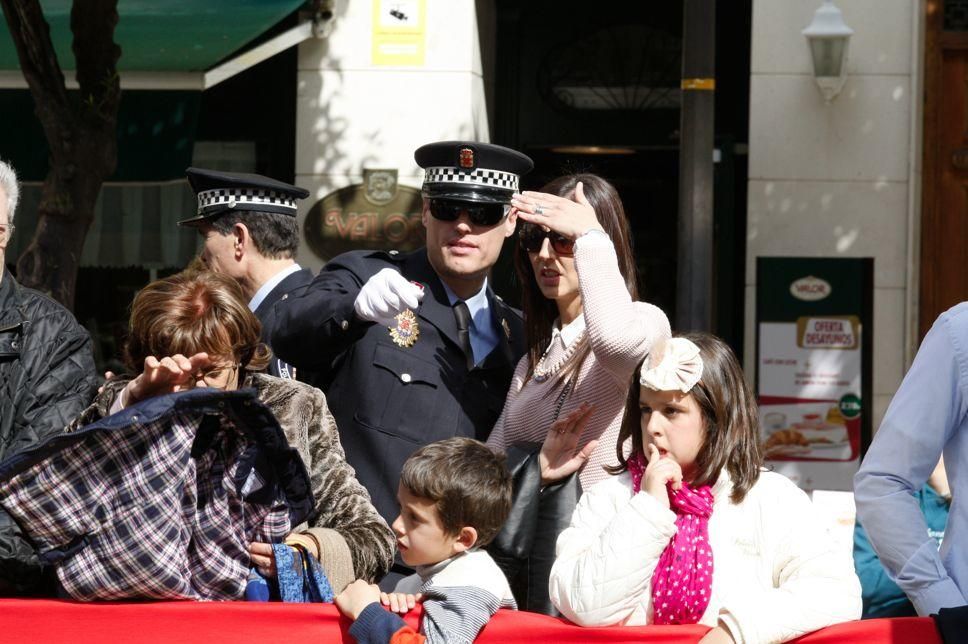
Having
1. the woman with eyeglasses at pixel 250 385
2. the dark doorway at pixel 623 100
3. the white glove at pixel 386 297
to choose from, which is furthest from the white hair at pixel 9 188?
the dark doorway at pixel 623 100

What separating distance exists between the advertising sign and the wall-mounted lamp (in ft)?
3.71

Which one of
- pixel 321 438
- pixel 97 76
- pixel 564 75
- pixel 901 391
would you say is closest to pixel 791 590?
pixel 901 391

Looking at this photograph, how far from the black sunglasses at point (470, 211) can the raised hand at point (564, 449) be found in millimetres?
725

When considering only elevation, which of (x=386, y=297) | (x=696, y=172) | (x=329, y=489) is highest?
(x=696, y=172)

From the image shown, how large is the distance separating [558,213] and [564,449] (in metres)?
0.63

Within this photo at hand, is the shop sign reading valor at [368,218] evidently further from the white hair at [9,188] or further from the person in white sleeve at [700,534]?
the person in white sleeve at [700,534]

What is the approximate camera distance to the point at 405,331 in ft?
13.9

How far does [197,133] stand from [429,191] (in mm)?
6014

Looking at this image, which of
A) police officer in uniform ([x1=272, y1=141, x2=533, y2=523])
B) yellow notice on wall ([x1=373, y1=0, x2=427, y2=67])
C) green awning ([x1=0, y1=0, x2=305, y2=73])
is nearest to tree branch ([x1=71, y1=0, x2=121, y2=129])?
green awning ([x1=0, y1=0, x2=305, y2=73])

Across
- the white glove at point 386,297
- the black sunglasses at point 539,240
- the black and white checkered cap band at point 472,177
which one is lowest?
the white glove at point 386,297

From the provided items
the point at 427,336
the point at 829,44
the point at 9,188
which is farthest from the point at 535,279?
the point at 829,44

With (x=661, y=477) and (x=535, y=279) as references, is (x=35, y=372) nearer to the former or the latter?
(x=535, y=279)

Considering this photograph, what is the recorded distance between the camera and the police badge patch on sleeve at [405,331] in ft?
13.9

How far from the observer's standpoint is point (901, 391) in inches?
119
